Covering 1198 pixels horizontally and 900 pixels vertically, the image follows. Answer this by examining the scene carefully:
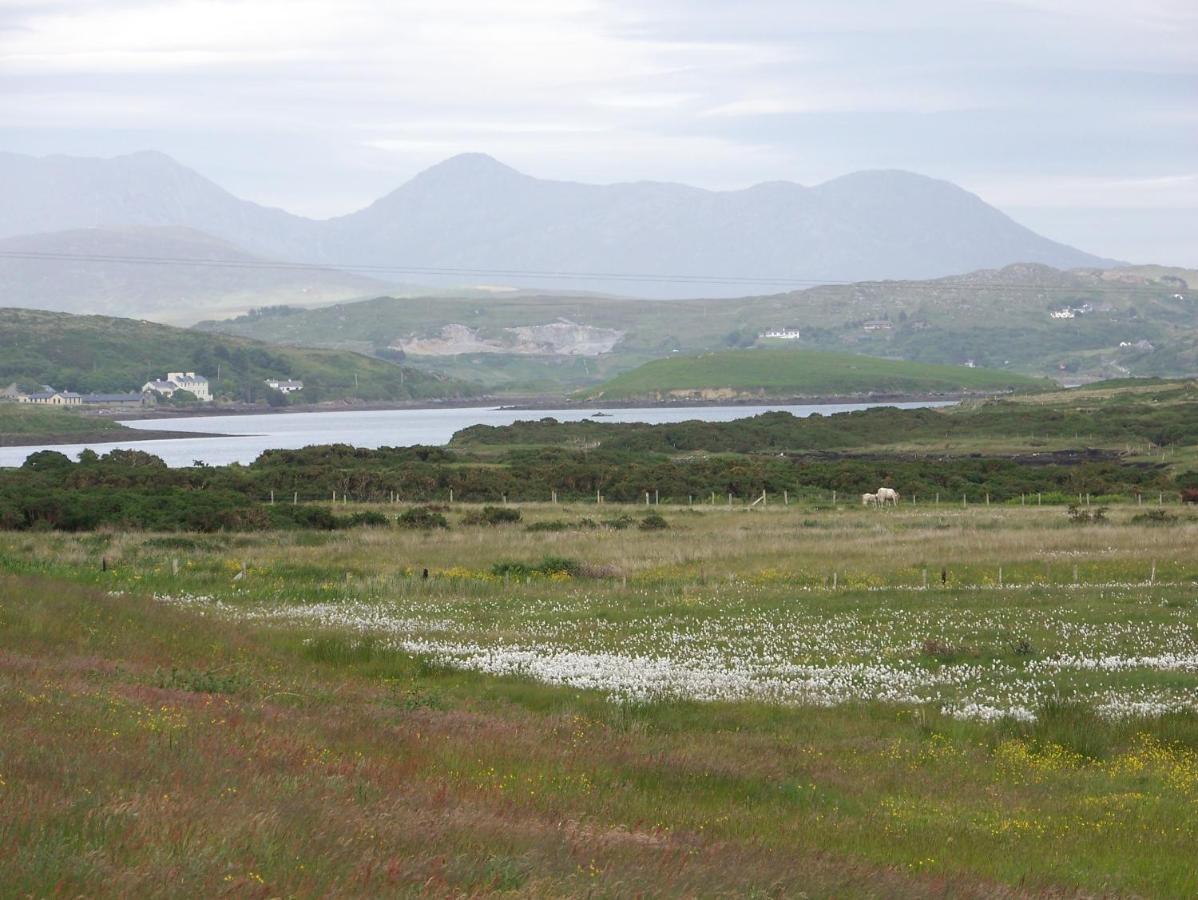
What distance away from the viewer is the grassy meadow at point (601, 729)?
9016 millimetres

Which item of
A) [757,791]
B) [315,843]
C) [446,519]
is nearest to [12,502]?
[446,519]

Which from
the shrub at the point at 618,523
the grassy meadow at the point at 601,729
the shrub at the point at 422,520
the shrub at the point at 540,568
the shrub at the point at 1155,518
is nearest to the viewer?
the grassy meadow at the point at 601,729

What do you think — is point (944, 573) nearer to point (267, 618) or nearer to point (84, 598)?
point (267, 618)

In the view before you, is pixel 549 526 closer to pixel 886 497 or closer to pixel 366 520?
pixel 366 520

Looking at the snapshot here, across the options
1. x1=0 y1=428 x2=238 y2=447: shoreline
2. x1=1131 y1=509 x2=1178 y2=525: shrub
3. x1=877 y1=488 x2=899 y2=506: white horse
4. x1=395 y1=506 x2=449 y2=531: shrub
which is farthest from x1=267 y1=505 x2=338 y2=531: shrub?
x1=0 y1=428 x2=238 y2=447: shoreline

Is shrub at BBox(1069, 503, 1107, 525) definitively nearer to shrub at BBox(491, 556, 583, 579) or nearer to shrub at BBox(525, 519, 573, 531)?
shrub at BBox(525, 519, 573, 531)

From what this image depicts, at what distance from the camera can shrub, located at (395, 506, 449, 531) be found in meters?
55.7

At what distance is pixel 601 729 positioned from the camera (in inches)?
695

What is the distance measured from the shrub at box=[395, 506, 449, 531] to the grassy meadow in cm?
1508

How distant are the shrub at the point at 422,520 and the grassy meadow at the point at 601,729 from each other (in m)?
15.1

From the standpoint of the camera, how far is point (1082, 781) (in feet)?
52.4

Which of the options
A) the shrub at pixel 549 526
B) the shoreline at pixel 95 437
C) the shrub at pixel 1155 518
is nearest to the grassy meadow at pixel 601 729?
the shrub at pixel 1155 518

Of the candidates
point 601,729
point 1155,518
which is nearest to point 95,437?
point 1155,518

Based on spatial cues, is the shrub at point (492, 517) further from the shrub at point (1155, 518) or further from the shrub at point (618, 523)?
the shrub at point (1155, 518)
